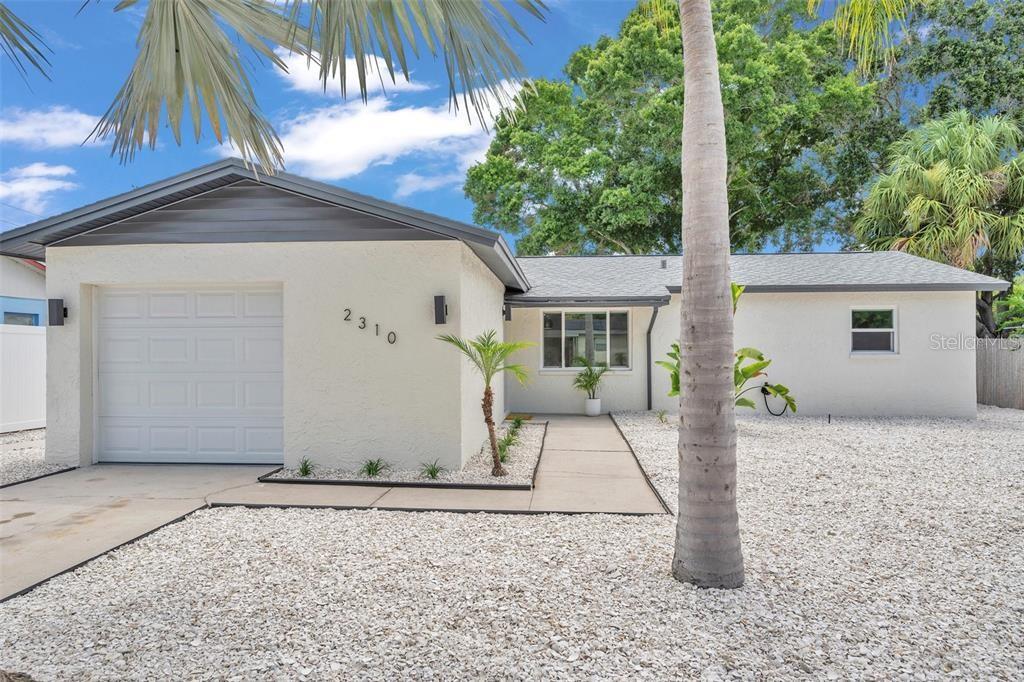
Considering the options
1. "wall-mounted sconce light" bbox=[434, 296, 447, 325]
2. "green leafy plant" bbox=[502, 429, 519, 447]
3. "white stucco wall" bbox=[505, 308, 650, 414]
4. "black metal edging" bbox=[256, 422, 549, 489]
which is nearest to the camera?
"black metal edging" bbox=[256, 422, 549, 489]

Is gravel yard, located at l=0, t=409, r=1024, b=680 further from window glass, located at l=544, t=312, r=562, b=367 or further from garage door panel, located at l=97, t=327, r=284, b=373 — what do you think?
window glass, located at l=544, t=312, r=562, b=367

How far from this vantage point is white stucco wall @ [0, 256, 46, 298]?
1268 centimetres

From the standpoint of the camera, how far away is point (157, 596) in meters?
3.57

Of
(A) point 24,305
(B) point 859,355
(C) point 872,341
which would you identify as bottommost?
(B) point 859,355

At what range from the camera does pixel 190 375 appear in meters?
7.18

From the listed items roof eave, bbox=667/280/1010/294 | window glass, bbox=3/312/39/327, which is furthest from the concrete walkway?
window glass, bbox=3/312/39/327

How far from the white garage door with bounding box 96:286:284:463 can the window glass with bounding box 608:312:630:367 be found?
7671 millimetres

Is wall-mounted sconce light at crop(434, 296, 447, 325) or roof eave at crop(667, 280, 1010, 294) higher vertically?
roof eave at crop(667, 280, 1010, 294)

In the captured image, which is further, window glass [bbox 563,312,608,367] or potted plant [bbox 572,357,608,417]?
window glass [bbox 563,312,608,367]

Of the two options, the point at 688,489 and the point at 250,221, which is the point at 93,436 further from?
the point at 688,489

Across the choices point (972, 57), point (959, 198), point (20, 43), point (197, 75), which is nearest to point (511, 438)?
point (197, 75)

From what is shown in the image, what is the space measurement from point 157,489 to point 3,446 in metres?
4.79

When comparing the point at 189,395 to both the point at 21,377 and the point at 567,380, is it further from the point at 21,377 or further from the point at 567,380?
the point at 567,380

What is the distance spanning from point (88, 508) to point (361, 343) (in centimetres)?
304
